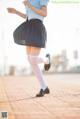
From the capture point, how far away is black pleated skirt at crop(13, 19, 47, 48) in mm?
3137

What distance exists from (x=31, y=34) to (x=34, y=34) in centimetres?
2

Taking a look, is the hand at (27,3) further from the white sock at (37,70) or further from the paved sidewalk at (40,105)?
the paved sidewalk at (40,105)

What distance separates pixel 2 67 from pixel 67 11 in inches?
19.6

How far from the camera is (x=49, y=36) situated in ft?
10.2

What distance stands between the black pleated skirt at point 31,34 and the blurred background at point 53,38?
0.03 m

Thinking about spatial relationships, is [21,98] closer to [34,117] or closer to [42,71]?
[42,71]

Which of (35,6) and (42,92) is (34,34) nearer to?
(35,6)

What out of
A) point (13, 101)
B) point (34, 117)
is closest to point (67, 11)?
point (13, 101)

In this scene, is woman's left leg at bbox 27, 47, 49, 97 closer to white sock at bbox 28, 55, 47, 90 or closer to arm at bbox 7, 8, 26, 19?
white sock at bbox 28, 55, 47, 90

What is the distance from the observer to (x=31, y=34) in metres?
3.24

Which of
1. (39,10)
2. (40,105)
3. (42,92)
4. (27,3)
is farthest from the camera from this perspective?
(42,92)

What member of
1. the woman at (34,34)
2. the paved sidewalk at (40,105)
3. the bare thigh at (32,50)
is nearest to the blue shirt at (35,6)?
the woman at (34,34)

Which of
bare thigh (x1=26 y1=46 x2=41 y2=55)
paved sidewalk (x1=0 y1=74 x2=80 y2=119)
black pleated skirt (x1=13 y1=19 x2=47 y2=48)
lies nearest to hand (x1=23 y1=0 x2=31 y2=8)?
black pleated skirt (x1=13 y1=19 x2=47 y2=48)

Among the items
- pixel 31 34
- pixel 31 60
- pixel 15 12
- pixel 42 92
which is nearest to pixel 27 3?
pixel 15 12
